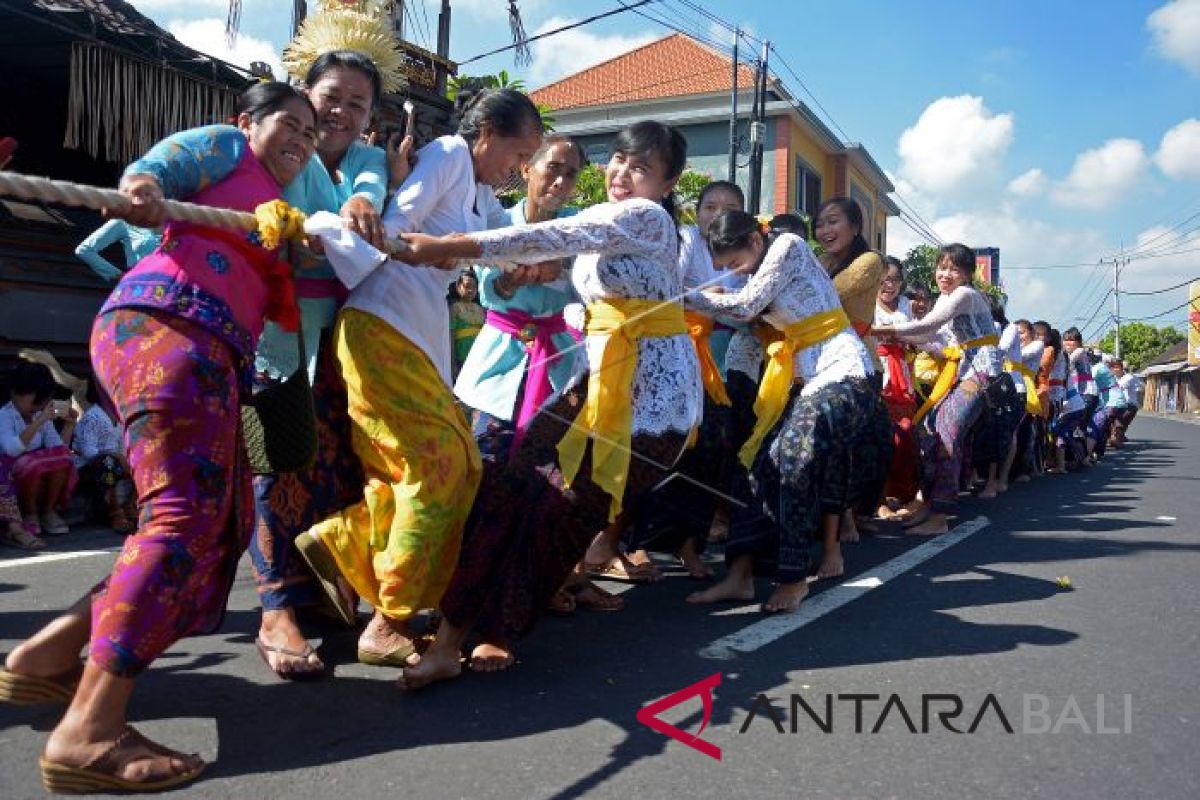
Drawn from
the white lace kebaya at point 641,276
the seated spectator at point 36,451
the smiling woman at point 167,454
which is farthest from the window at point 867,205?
the smiling woman at point 167,454

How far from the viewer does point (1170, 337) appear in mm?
69000

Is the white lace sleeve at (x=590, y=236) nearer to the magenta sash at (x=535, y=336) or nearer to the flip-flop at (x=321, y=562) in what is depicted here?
the magenta sash at (x=535, y=336)

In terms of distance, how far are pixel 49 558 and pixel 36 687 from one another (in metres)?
3.04

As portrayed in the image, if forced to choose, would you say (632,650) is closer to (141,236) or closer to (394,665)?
(394,665)

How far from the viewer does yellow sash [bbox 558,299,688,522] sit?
3.10 metres

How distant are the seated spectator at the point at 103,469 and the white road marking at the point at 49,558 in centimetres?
90

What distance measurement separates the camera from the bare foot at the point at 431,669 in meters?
2.80

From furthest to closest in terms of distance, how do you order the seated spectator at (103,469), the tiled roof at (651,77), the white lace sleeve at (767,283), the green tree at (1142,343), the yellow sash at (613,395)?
the green tree at (1142,343), the tiled roof at (651,77), the seated spectator at (103,469), the white lace sleeve at (767,283), the yellow sash at (613,395)

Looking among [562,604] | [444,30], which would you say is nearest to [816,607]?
[562,604]

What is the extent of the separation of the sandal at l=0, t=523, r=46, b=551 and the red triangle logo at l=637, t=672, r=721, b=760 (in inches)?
170

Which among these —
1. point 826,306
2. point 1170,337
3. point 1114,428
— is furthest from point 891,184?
point 1170,337

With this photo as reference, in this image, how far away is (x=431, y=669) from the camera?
285 cm

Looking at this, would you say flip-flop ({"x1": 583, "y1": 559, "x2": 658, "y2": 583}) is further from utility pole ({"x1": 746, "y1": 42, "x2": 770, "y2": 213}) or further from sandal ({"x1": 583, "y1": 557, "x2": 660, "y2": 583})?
utility pole ({"x1": 746, "y1": 42, "x2": 770, "y2": 213})

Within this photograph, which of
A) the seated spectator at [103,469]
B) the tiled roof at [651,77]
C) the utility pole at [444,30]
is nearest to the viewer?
the seated spectator at [103,469]
